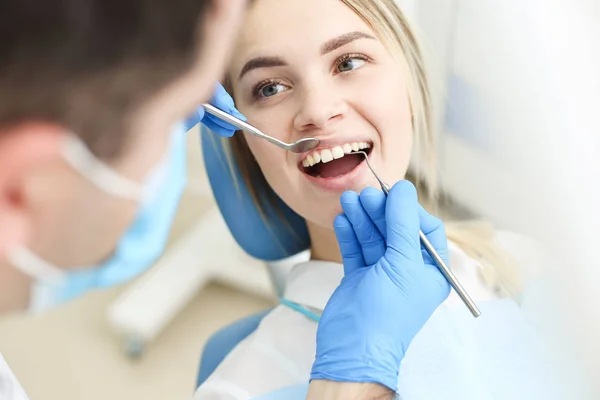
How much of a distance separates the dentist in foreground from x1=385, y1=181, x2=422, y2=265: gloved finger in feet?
1.39

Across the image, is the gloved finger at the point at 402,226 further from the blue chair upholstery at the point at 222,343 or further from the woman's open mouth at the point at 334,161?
the blue chair upholstery at the point at 222,343

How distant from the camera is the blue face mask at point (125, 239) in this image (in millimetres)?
403

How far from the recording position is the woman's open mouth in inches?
36.3

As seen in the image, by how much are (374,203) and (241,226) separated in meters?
0.41

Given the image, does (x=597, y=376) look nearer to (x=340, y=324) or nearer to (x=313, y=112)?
(x=340, y=324)

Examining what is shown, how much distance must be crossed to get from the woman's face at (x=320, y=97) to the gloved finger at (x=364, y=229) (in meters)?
0.07

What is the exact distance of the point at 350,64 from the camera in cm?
94

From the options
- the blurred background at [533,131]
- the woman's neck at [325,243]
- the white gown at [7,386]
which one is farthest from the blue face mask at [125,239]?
the blurred background at [533,131]

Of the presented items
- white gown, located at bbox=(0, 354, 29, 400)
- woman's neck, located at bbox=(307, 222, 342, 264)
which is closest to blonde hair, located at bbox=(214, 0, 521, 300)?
woman's neck, located at bbox=(307, 222, 342, 264)

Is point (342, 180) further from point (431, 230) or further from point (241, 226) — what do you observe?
point (241, 226)

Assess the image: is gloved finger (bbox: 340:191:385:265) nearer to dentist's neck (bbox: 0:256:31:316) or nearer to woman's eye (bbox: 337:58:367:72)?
woman's eye (bbox: 337:58:367:72)

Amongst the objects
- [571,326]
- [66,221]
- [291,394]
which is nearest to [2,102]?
[66,221]

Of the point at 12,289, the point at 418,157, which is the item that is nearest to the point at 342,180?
the point at 418,157

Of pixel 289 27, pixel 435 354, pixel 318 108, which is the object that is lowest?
pixel 435 354
